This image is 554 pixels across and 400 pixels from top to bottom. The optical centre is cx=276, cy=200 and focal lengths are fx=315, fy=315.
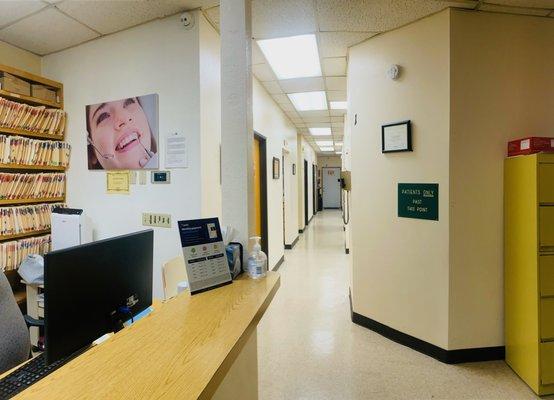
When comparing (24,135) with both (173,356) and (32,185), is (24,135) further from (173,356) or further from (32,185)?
(173,356)

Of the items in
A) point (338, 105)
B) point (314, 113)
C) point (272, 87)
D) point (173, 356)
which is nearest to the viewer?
point (173, 356)

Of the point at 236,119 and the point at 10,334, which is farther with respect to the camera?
the point at 236,119

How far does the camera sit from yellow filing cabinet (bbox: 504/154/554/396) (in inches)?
83.0

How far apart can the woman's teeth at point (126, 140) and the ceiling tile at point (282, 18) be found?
1402 mm

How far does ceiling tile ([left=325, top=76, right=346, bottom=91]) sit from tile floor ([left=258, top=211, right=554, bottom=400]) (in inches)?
112

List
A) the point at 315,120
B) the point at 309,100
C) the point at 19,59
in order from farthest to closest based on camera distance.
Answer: the point at 315,120 < the point at 309,100 < the point at 19,59

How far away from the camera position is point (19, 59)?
2984mm

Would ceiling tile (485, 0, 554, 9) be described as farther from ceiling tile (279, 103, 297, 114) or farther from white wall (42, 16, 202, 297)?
ceiling tile (279, 103, 297, 114)

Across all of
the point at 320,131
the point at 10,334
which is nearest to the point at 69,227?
the point at 10,334

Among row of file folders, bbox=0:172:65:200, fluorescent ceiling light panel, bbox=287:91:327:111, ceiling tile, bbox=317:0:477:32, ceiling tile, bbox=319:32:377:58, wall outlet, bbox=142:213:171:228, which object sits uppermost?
fluorescent ceiling light panel, bbox=287:91:327:111

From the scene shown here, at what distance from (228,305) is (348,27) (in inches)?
101

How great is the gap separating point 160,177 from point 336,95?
10.7 feet

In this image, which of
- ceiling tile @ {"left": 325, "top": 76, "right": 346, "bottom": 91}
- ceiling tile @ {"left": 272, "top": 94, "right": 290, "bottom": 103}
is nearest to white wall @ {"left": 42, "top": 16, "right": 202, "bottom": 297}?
ceiling tile @ {"left": 325, "top": 76, "right": 346, "bottom": 91}

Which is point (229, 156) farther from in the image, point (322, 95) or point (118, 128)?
point (322, 95)
